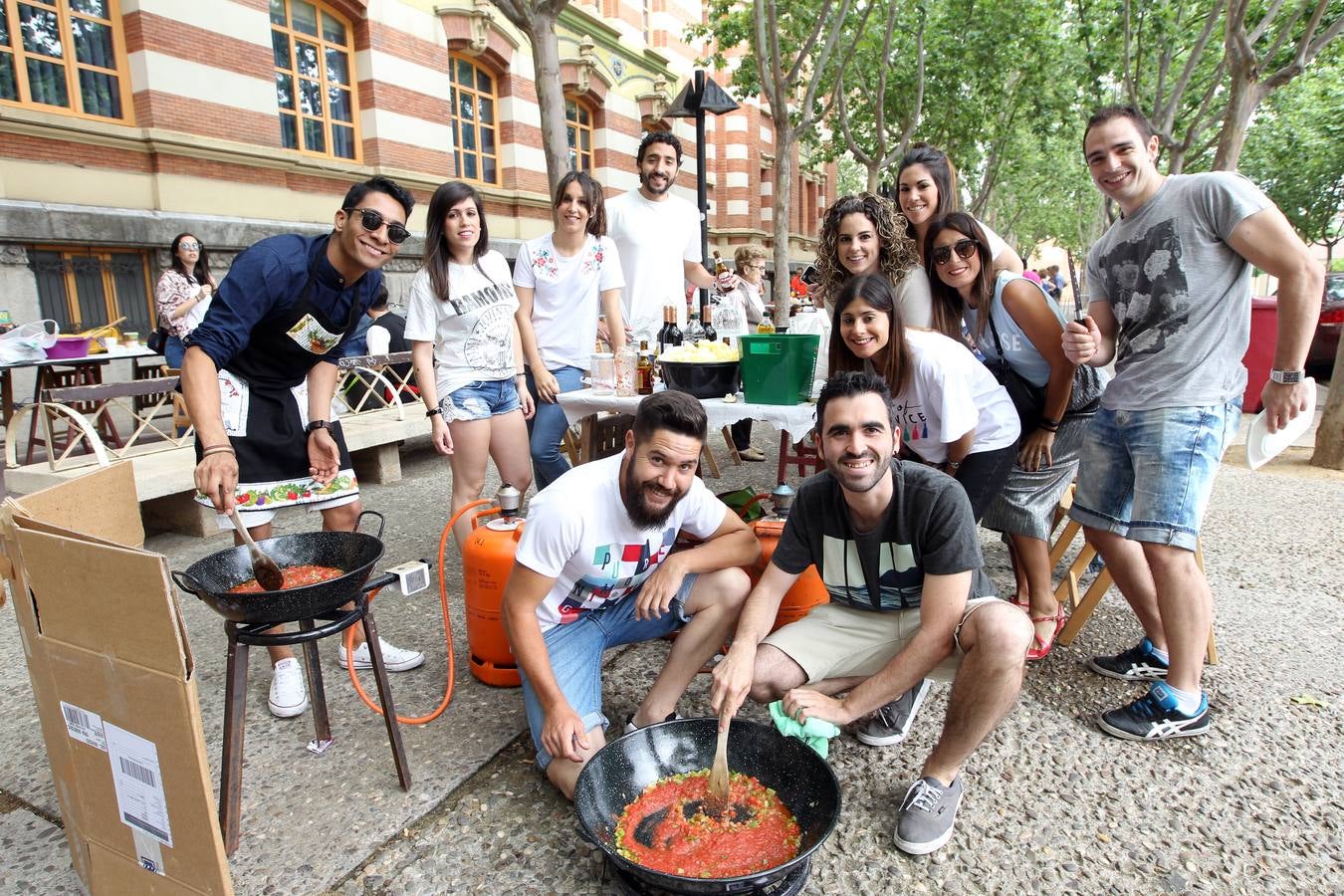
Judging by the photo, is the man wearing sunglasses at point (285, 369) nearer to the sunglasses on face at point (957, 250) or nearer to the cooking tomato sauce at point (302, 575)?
the cooking tomato sauce at point (302, 575)

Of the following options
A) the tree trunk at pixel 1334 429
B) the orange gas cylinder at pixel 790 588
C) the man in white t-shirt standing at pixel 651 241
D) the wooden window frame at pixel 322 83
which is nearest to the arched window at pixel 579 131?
the wooden window frame at pixel 322 83

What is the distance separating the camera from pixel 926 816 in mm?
2168

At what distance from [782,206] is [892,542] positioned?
432 inches

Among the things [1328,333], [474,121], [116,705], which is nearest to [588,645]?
[116,705]

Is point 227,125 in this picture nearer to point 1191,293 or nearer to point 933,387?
point 933,387

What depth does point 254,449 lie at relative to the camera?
9.09ft

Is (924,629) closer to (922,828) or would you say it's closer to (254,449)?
(922,828)

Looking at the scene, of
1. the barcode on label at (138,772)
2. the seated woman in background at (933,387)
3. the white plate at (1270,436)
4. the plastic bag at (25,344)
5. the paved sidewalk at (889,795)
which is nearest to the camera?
the barcode on label at (138,772)

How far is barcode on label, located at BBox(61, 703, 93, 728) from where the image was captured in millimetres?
1655

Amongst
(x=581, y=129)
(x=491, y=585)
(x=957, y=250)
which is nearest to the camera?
(x=491, y=585)

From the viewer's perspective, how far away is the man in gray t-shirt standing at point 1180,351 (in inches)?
100

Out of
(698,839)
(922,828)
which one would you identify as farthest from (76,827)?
(922,828)

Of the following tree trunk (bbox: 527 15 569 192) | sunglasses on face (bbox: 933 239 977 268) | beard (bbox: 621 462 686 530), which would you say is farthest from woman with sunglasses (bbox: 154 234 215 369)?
sunglasses on face (bbox: 933 239 977 268)

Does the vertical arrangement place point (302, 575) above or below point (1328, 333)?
below
